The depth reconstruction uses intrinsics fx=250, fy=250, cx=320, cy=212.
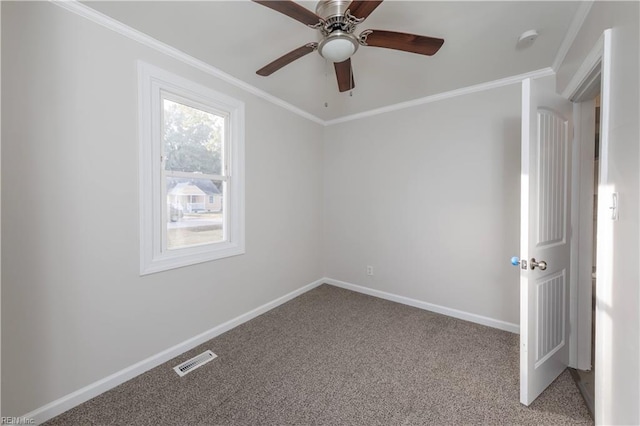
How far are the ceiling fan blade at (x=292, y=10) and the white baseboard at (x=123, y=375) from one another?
248cm

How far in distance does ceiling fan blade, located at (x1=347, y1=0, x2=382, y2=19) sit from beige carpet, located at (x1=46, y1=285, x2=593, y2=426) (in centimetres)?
226

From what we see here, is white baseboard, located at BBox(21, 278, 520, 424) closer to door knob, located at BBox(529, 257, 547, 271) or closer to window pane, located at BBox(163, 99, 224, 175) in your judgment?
door knob, located at BBox(529, 257, 547, 271)

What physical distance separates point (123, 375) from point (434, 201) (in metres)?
3.20

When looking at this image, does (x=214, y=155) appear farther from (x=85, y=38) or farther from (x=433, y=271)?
(x=433, y=271)

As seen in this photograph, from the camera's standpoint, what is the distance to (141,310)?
1.90 m

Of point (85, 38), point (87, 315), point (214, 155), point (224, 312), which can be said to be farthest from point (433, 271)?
point (85, 38)

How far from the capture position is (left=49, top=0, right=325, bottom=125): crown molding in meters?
1.56

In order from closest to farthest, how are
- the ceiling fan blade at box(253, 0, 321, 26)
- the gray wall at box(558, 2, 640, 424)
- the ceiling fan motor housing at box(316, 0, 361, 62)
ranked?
the gray wall at box(558, 2, 640, 424)
the ceiling fan blade at box(253, 0, 321, 26)
the ceiling fan motor housing at box(316, 0, 361, 62)

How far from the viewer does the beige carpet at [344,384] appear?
4.97 feet

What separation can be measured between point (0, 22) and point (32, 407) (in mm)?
2114

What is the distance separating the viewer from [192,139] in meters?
2.29

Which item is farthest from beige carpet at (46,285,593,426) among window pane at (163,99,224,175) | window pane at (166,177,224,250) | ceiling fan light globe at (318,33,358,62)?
ceiling fan light globe at (318,33,358,62)

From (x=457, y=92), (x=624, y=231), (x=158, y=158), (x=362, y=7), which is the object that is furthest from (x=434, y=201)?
(x=158, y=158)

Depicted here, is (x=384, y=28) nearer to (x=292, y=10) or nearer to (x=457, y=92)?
(x=292, y=10)
